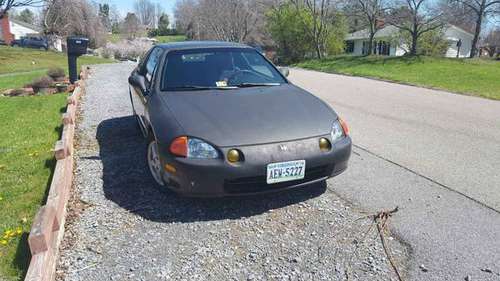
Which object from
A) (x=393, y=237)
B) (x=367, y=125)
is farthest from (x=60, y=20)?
(x=393, y=237)

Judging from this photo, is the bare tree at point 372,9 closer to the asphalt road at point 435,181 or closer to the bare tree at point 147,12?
the asphalt road at point 435,181

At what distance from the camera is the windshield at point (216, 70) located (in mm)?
4293

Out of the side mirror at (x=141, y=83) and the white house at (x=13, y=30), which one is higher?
the white house at (x=13, y=30)

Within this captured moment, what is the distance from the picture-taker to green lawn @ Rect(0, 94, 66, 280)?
9.71ft

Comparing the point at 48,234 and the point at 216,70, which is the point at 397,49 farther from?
the point at 48,234

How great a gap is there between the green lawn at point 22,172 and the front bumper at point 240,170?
4.15 ft

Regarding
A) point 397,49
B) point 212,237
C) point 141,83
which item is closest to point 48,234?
point 212,237

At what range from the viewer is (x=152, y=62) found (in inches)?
200

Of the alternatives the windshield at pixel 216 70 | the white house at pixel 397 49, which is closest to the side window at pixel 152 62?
the windshield at pixel 216 70

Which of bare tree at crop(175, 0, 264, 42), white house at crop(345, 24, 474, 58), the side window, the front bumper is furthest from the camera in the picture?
bare tree at crop(175, 0, 264, 42)

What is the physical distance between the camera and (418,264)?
2.75m

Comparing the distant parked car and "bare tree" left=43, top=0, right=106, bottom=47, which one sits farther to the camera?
the distant parked car

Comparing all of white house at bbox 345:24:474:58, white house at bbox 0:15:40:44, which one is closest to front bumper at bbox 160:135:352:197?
white house at bbox 345:24:474:58

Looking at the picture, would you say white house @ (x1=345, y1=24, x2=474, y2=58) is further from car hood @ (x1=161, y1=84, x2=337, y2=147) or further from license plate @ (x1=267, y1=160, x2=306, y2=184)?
license plate @ (x1=267, y1=160, x2=306, y2=184)
